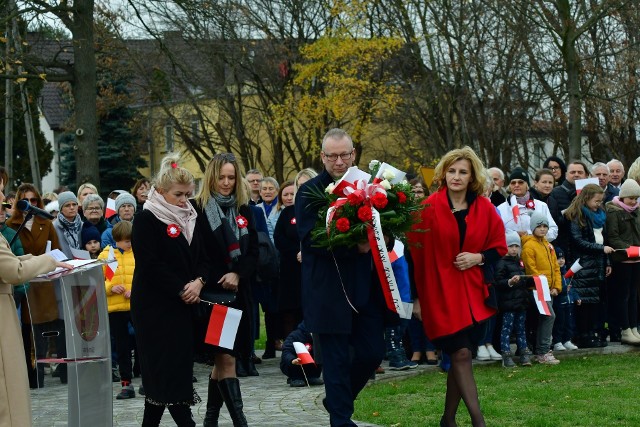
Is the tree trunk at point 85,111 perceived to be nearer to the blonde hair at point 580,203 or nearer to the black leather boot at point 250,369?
the black leather boot at point 250,369

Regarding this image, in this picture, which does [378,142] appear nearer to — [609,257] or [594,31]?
[594,31]

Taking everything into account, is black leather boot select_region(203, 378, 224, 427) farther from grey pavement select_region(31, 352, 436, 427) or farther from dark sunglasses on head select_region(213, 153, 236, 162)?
dark sunglasses on head select_region(213, 153, 236, 162)

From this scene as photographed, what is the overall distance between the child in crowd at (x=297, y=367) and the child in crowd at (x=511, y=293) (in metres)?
2.35

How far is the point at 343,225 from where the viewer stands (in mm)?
7754

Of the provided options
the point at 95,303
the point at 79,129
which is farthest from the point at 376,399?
the point at 79,129

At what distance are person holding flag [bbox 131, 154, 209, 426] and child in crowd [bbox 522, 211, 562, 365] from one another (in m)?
5.76

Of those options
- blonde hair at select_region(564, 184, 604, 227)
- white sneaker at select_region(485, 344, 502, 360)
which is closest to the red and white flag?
white sneaker at select_region(485, 344, 502, 360)

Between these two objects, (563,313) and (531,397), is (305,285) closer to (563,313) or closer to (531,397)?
(531,397)

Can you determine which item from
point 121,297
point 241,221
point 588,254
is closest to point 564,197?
point 588,254

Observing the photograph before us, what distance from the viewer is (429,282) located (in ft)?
27.6

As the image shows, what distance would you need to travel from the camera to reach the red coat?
8.31 meters

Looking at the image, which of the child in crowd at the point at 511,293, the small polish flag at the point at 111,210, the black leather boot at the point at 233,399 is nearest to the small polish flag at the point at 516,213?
the child in crowd at the point at 511,293

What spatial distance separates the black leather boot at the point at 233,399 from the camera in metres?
8.59

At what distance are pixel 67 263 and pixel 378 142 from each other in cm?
4067
